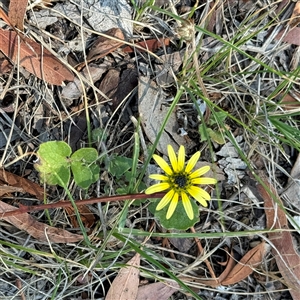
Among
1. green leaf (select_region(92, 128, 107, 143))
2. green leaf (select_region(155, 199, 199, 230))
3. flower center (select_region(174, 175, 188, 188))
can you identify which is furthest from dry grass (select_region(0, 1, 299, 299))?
flower center (select_region(174, 175, 188, 188))

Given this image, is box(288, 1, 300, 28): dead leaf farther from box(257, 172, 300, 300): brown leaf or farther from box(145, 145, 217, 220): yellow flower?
box(145, 145, 217, 220): yellow flower

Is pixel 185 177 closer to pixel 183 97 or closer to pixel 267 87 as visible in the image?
pixel 183 97

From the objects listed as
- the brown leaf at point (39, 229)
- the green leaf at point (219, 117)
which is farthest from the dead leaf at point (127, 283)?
the green leaf at point (219, 117)

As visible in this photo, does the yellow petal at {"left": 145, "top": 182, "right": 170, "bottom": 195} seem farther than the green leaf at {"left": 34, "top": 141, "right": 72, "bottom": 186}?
No

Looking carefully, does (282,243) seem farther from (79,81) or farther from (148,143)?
(79,81)

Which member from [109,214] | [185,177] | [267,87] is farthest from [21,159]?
[267,87]

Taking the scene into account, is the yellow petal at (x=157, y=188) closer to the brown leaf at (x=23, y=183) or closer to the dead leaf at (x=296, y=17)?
the brown leaf at (x=23, y=183)
